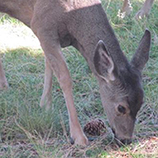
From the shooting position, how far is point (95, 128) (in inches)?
197

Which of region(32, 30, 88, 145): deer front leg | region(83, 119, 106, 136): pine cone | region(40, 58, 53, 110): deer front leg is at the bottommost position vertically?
region(83, 119, 106, 136): pine cone

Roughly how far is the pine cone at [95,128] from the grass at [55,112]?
0.41 ft

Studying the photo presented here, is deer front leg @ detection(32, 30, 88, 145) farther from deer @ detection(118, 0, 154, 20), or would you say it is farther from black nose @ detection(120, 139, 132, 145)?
deer @ detection(118, 0, 154, 20)

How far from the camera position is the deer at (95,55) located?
181 inches

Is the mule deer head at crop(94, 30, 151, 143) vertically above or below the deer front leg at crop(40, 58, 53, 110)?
above

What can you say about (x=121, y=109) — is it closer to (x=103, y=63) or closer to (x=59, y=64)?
(x=103, y=63)

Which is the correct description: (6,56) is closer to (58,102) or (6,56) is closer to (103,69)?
(58,102)

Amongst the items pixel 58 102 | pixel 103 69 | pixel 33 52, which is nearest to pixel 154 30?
pixel 33 52

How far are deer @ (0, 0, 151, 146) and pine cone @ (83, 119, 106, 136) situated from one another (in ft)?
0.59

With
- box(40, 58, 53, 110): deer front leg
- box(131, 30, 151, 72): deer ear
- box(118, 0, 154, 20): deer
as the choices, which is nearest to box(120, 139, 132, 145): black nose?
box(131, 30, 151, 72): deer ear

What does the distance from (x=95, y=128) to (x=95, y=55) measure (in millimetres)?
878

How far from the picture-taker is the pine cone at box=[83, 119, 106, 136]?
16.4ft

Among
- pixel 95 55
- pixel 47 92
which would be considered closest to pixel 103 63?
pixel 95 55

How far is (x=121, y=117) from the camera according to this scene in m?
4.66
